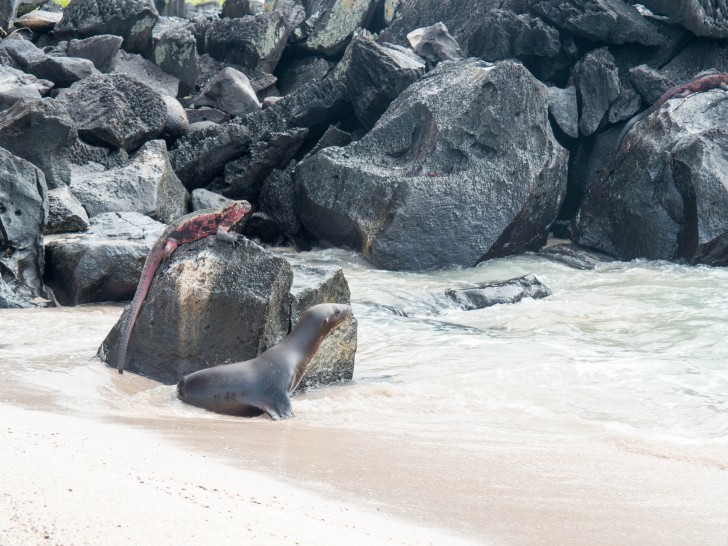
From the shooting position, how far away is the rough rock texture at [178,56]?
1622cm

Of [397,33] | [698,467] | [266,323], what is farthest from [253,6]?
[698,467]

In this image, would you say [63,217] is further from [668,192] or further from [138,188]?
[668,192]

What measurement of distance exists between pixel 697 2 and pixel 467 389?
991 cm

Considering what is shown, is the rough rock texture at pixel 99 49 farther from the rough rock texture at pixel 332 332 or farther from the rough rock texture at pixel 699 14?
the rough rock texture at pixel 332 332

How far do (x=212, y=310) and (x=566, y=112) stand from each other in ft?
30.2

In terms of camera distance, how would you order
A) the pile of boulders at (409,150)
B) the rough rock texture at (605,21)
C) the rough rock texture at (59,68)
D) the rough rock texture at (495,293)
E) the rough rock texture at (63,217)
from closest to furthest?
1. the rough rock texture at (495,293)
2. the rough rock texture at (63,217)
3. the pile of boulders at (409,150)
4. the rough rock texture at (605,21)
5. the rough rock texture at (59,68)

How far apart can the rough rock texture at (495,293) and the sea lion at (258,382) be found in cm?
379

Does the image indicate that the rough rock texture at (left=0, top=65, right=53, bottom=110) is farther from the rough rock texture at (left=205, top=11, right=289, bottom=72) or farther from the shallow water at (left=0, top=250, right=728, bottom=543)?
the shallow water at (left=0, top=250, right=728, bottom=543)

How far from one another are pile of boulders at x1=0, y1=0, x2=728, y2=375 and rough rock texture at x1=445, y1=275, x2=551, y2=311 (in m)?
1.67

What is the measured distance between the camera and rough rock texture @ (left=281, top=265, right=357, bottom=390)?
5.59 meters

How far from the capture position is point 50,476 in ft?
8.04

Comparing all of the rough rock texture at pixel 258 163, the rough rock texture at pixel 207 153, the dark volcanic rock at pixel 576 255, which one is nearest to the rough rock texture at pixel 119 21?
the rough rock texture at pixel 207 153

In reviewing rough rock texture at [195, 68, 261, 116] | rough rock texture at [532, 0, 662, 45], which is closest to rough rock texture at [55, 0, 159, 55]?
rough rock texture at [195, 68, 261, 116]

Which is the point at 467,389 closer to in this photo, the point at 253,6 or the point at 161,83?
the point at 161,83
